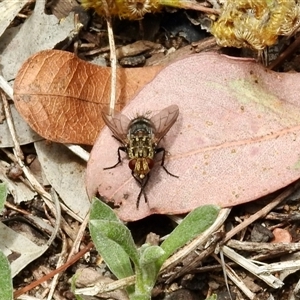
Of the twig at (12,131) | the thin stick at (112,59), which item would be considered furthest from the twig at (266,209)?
the twig at (12,131)

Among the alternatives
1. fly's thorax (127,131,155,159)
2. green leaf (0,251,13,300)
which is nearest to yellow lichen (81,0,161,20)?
fly's thorax (127,131,155,159)

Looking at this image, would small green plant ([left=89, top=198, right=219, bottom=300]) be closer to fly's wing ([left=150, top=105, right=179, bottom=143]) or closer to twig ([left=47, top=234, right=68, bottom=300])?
twig ([left=47, top=234, right=68, bottom=300])

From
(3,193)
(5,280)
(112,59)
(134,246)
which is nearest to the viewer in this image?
(134,246)

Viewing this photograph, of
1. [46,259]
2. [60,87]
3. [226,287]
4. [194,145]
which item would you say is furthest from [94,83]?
[226,287]

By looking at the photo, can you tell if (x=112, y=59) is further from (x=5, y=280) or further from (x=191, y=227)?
(x=5, y=280)

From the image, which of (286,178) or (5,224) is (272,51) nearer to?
(286,178)

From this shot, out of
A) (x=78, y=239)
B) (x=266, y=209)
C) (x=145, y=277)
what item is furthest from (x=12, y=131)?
(x=266, y=209)
